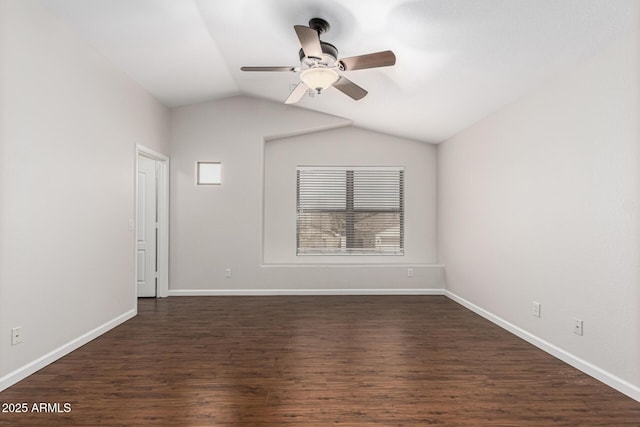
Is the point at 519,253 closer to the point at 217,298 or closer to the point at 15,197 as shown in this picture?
the point at 217,298

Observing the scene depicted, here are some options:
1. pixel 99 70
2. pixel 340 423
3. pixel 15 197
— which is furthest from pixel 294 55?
pixel 340 423

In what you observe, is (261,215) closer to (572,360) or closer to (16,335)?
(16,335)

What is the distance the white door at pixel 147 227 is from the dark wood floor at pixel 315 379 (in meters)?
1.29

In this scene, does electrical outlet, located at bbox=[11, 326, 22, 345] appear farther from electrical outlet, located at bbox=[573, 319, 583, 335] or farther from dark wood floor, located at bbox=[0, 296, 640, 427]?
electrical outlet, located at bbox=[573, 319, 583, 335]

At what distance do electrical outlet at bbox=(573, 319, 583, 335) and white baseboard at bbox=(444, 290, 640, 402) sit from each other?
0.65ft

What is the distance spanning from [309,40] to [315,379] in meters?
2.38

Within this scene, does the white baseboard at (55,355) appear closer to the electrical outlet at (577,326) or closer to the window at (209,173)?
the window at (209,173)

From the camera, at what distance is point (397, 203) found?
5.64 meters

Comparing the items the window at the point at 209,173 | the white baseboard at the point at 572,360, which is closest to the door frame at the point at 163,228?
the window at the point at 209,173

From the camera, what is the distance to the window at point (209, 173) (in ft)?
17.0

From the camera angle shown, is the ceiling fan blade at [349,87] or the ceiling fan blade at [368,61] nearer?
the ceiling fan blade at [368,61]

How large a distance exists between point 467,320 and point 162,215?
4.29 m

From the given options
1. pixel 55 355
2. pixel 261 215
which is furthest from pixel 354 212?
pixel 55 355

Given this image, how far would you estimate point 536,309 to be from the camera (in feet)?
10.3
